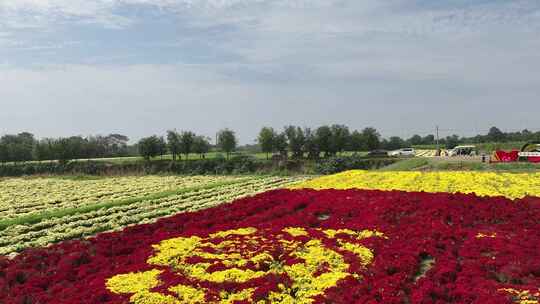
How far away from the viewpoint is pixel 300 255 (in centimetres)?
1063

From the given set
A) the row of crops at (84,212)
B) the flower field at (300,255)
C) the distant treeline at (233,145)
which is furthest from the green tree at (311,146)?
the flower field at (300,255)

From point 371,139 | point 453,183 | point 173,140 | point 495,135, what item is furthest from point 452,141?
point 453,183

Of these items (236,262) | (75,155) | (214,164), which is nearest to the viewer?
(236,262)

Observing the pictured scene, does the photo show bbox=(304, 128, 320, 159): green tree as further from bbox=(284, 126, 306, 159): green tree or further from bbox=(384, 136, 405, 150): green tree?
bbox=(384, 136, 405, 150): green tree

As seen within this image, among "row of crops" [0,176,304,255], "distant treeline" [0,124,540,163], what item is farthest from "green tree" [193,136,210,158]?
"row of crops" [0,176,304,255]

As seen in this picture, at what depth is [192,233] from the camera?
1371cm

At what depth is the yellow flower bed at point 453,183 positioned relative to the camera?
1998cm

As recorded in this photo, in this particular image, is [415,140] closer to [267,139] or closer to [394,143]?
[394,143]

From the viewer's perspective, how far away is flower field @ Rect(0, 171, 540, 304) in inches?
326

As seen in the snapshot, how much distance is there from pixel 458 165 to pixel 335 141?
3967cm

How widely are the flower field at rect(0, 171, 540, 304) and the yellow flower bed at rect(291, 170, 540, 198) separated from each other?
4.92ft

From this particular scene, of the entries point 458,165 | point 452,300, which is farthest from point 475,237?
point 458,165

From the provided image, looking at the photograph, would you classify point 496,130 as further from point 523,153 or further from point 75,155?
point 75,155

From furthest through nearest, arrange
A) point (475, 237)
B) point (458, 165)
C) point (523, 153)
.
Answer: point (523, 153) < point (458, 165) < point (475, 237)
